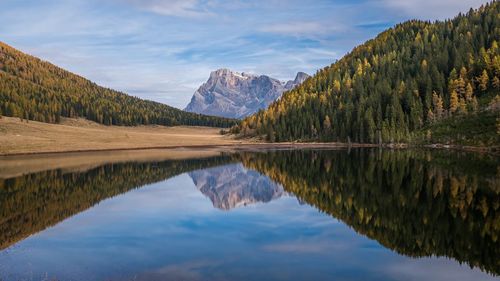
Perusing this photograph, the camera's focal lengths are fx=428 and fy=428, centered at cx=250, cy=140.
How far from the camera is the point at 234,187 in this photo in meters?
66.8

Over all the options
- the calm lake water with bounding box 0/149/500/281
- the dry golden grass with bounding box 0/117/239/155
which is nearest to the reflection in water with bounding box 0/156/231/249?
the calm lake water with bounding box 0/149/500/281

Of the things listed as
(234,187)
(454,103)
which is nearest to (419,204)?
(234,187)

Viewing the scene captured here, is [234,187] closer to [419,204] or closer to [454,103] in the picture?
[419,204]

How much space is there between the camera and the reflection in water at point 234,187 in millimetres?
55125

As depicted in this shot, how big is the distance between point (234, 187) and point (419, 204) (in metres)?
30.5

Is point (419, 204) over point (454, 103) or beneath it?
beneath

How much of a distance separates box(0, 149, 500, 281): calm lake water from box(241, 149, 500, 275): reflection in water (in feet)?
0.43

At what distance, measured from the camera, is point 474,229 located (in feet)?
108

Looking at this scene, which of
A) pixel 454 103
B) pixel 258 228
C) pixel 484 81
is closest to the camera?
pixel 258 228

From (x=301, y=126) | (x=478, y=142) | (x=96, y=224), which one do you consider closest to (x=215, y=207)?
→ (x=96, y=224)

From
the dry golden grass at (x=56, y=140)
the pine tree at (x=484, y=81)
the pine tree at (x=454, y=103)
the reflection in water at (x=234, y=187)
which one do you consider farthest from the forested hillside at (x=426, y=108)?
the reflection in water at (x=234, y=187)

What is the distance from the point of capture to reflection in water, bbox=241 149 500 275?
97.3 feet

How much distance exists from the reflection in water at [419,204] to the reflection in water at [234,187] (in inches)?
117

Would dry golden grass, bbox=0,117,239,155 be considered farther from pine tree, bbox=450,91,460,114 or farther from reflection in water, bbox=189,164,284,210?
pine tree, bbox=450,91,460,114
